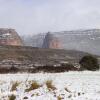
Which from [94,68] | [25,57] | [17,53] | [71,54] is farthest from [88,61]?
[71,54]

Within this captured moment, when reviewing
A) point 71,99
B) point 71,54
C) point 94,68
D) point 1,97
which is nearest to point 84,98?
point 71,99

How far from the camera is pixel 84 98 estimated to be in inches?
543

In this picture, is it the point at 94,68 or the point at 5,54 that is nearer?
the point at 94,68

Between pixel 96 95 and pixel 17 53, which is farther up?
pixel 96 95

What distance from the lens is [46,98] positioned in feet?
45.3

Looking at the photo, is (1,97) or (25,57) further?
(25,57)

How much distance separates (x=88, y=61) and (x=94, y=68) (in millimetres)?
4585

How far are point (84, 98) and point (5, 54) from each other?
139 metres

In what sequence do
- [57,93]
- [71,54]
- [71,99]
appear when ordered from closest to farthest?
[71,99] → [57,93] → [71,54]

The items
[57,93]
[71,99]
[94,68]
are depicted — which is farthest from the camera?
[94,68]

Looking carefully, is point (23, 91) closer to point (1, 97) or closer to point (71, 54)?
point (1, 97)

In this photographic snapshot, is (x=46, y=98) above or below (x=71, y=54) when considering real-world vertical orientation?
above

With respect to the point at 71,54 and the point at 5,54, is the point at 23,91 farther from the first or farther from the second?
the point at 71,54

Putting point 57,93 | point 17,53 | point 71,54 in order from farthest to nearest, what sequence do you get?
point 71,54 → point 17,53 → point 57,93
